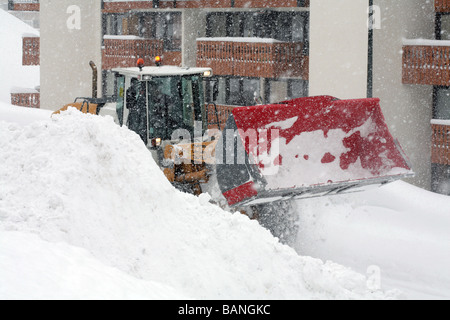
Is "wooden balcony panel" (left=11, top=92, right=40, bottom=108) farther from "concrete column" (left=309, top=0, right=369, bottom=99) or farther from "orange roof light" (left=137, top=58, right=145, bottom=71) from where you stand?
"orange roof light" (left=137, top=58, right=145, bottom=71)

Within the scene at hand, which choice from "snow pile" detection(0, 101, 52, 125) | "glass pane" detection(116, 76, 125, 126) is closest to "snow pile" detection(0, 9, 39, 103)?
"snow pile" detection(0, 101, 52, 125)

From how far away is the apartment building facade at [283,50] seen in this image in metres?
16.9

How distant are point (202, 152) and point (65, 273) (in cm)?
472

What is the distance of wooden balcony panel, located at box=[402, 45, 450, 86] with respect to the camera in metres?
16.3

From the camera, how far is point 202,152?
1029 centimetres

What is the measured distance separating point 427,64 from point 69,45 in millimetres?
15986

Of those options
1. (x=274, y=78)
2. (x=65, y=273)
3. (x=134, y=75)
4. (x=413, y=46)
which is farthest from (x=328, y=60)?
(x=65, y=273)

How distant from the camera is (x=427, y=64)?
16.6 m

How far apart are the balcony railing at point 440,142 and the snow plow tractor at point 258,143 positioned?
23.5 feet

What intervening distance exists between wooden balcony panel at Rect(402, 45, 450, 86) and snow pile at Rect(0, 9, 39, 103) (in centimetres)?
4024

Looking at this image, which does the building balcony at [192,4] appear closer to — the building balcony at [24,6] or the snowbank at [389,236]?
the building balcony at [24,6]

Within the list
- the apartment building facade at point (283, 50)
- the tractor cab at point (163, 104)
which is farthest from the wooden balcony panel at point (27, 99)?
the tractor cab at point (163, 104)

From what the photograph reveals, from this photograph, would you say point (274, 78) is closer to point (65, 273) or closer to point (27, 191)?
point (27, 191)

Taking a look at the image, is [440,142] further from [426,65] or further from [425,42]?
[425,42]
